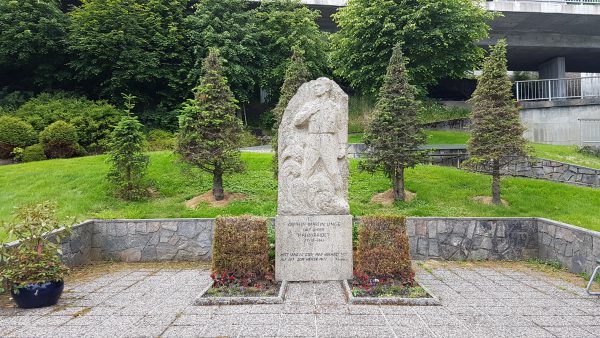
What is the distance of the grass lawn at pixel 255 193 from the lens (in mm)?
10445

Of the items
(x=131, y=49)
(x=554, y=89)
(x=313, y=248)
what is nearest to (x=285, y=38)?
(x=131, y=49)

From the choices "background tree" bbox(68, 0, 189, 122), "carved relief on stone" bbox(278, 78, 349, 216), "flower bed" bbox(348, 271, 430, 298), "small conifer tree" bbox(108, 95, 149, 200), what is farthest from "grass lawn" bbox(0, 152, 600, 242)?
→ "background tree" bbox(68, 0, 189, 122)

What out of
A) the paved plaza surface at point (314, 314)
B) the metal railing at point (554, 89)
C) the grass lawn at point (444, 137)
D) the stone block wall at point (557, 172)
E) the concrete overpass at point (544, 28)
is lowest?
the paved plaza surface at point (314, 314)

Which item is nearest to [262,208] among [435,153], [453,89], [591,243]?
[591,243]

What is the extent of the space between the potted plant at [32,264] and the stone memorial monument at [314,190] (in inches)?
126

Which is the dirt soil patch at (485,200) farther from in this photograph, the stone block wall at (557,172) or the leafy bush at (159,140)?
the leafy bush at (159,140)

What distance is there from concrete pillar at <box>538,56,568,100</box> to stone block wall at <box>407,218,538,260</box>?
1675 centimetres

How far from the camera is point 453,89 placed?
29922mm

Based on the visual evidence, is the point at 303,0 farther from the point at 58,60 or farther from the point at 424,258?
the point at 424,258

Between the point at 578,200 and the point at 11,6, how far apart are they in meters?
25.2

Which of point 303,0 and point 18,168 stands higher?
point 303,0

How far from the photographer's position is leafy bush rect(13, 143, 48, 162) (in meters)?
16.1

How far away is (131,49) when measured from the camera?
20891 millimetres

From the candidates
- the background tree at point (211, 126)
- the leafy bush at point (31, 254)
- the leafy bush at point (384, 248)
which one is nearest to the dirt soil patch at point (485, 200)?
the leafy bush at point (384, 248)
